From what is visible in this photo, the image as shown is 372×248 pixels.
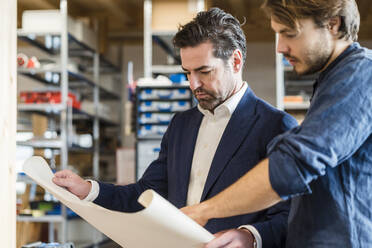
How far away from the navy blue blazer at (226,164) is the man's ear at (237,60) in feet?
0.32

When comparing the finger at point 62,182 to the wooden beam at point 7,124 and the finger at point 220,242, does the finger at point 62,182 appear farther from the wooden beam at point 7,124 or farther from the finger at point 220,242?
the finger at point 220,242

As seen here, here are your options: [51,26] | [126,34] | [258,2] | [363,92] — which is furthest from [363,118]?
[126,34]

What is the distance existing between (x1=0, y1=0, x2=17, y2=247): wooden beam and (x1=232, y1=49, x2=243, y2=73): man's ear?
0.89 m

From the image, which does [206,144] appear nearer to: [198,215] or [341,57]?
[198,215]

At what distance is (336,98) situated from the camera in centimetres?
107

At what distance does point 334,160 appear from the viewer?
104 cm

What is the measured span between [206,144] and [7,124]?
0.81m

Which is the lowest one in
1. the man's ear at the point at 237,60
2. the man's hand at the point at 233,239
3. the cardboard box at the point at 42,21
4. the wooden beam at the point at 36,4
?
the man's hand at the point at 233,239

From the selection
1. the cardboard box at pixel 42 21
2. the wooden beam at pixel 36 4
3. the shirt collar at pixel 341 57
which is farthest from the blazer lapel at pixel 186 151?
the wooden beam at pixel 36 4

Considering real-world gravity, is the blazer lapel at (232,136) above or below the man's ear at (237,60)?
below

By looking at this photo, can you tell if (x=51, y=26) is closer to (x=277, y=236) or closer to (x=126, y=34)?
(x=126, y=34)

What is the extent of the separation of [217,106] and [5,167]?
865mm

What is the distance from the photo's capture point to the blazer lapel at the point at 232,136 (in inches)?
63.2

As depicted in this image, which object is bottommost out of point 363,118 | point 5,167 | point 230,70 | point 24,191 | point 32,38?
point 24,191
